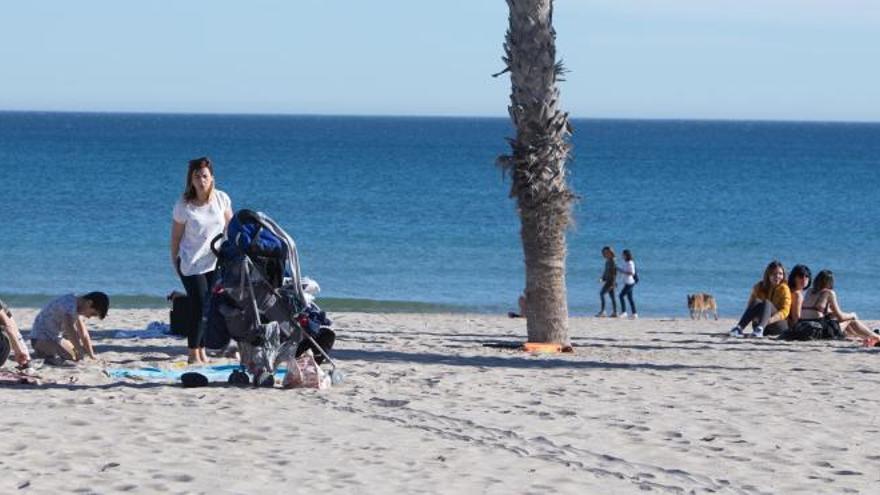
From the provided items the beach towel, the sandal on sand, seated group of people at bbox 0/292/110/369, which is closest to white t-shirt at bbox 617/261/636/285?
the beach towel

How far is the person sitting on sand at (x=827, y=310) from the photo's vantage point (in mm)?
16984

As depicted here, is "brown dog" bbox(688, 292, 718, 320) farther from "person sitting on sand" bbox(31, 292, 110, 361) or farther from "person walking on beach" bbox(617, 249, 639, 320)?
"person sitting on sand" bbox(31, 292, 110, 361)

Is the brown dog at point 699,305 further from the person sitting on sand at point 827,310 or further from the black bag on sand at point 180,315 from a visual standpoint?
the black bag on sand at point 180,315

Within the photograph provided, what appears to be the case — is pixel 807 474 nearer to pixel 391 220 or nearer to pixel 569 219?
pixel 569 219

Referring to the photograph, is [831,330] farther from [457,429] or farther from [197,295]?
[457,429]

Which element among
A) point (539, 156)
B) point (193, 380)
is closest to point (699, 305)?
point (539, 156)

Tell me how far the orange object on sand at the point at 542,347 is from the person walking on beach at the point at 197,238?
3.52m

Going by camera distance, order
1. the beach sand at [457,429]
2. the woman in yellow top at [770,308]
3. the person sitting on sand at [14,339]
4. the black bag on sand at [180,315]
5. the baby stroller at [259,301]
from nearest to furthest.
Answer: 1. the beach sand at [457,429]
2. the baby stroller at [259,301]
3. the person sitting on sand at [14,339]
4. the black bag on sand at [180,315]
5. the woman in yellow top at [770,308]

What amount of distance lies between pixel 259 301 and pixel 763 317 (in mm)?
8358

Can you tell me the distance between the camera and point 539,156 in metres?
13.7

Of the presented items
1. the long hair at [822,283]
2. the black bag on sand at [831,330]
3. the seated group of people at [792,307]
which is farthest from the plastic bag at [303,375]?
the long hair at [822,283]

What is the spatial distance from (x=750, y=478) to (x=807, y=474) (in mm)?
335

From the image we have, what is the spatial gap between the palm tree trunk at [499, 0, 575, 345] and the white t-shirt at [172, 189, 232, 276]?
3.33 metres

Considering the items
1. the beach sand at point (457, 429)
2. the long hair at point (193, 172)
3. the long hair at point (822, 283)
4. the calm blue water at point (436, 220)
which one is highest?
the long hair at point (193, 172)
